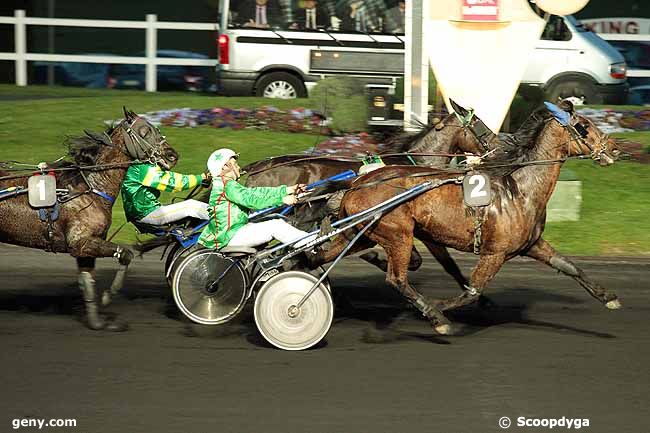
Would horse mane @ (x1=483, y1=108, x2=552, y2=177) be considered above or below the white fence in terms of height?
below

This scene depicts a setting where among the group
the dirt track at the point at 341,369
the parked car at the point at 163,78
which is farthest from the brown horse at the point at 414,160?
the parked car at the point at 163,78

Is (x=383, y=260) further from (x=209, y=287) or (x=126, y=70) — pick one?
(x=126, y=70)

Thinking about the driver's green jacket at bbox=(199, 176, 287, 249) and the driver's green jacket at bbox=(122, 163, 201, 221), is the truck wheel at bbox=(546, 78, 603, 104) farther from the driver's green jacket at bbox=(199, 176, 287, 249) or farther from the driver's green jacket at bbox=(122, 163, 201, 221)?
the driver's green jacket at bbox=(199, 176, 287, 249)

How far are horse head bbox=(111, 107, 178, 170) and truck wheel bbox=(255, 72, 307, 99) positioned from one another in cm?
1102

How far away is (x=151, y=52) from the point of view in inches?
837

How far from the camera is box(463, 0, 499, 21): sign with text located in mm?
12328

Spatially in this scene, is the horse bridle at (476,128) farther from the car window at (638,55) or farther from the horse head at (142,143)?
the car window at (638,55)

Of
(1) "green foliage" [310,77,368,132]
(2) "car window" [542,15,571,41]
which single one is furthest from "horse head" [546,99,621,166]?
(2) "car window" [542,15,571,41]

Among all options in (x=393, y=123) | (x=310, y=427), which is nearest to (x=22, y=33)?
(x=393, y=123)

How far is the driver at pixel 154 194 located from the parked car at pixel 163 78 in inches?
608

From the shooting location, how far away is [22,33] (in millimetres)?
20938

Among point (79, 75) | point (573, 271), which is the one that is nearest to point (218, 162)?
point (573, 271)

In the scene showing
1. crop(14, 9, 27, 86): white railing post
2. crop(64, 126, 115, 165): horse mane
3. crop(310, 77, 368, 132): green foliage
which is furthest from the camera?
crop(14, 9, 27, 86): white railing post

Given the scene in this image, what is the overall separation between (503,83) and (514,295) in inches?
141
